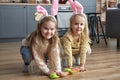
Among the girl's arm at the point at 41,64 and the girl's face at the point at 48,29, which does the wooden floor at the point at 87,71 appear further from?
the girl's face at the point at 48,29

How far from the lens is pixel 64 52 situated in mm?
2367

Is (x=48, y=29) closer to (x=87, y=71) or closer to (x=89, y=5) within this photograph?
(x=87, y=71)

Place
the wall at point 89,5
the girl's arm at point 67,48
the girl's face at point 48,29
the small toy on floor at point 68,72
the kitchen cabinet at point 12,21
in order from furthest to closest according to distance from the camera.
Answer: the wall at point 89,5, the kitchen cabinet at point 12,21, the girl's arm at point 67,48, the girl's face at point 48,29, the small toy on floor at point 68,72

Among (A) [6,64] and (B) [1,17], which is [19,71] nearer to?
(A) [6,64]

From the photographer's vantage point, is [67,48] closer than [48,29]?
No

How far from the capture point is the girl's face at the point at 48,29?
2.18m

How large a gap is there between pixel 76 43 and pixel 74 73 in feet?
1.15

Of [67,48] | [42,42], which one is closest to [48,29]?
[42,42]

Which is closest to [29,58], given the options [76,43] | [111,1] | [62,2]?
[76,43]

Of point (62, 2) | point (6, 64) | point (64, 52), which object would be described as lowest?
point (6, 64)

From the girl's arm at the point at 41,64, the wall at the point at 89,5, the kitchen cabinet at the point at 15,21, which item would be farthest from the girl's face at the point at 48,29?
the wall at the point at 89,5

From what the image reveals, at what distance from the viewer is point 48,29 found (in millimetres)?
2189

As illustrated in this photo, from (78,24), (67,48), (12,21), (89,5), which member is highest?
(89,5)

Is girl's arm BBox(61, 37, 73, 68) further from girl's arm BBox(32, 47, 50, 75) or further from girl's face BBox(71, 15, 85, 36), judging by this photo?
girl's arm BBox(32, 47, 50, 75)
